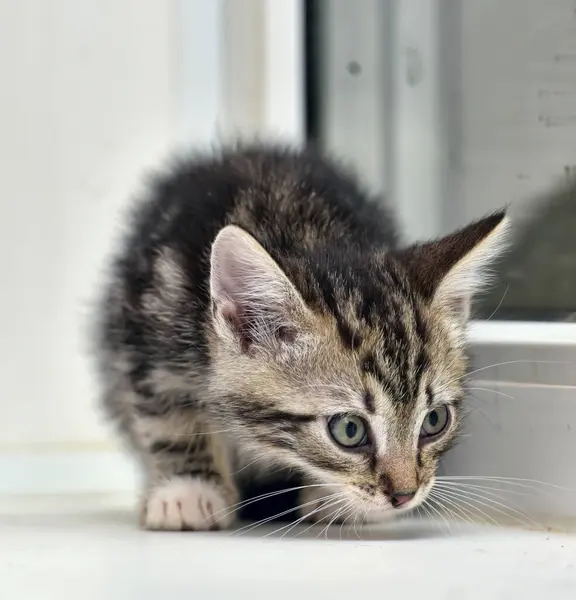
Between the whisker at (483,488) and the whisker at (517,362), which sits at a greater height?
the whisker at (517,362)

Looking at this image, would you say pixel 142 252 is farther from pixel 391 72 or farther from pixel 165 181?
pixel 391 72

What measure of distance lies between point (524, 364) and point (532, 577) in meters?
0.43

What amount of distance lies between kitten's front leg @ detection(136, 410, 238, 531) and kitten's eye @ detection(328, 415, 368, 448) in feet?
0.91

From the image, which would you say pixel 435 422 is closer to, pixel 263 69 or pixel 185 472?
pixel 185 472

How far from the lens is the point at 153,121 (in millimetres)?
2018

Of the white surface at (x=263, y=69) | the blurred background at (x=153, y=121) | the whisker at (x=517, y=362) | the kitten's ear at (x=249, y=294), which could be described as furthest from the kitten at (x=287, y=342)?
the white surface at (x=263, y=69)

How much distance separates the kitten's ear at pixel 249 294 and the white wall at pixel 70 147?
0.85 meters

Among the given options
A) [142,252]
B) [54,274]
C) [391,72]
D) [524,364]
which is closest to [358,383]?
[524,364]

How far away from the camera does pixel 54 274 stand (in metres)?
1.96

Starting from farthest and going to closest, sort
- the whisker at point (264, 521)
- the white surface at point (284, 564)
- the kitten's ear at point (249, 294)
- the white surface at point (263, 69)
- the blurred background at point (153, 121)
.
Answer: the white surface at point (263, 69), the blurred background at point (153, 121), the whisker at point (264, 521), the kitten's ear at point (249, 294), the white surface at point (284, 564)

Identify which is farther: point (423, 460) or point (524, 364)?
point (524, 364)

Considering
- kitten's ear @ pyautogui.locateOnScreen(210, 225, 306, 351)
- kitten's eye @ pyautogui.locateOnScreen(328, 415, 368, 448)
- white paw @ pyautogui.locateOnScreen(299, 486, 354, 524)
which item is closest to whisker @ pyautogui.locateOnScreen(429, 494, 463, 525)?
white paw @ pyautogui.locateOnScreen(299, 486, 354, 524)

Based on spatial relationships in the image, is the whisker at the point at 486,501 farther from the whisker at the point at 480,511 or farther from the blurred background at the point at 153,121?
the blurred background at the point at 153,121

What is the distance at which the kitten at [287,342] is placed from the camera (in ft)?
3.50
